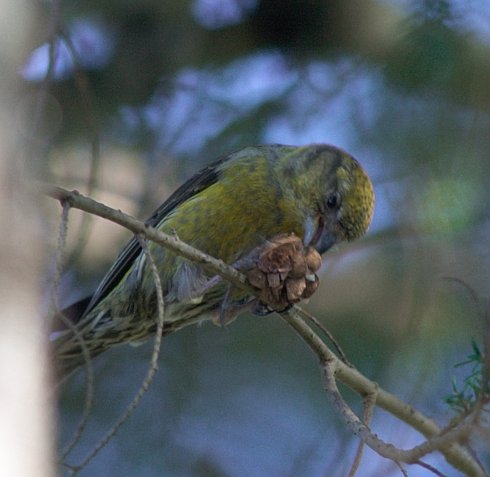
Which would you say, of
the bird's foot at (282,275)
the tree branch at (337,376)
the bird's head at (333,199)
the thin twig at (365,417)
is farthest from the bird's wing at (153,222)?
the thin twig at (365,417)

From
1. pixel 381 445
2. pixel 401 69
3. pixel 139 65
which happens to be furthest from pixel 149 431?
pixel 381 445

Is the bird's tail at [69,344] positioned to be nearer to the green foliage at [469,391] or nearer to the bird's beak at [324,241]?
the bird's beak at [324,241]

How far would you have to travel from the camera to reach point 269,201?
3.60m

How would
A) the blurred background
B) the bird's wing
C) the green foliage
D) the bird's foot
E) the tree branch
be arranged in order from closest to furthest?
the tree branch → the green foliage → the bird's foot → the bird's wing → the blurred background

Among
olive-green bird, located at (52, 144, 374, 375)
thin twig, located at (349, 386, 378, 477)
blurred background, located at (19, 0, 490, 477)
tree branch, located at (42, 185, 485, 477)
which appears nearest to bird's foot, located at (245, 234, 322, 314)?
tree branch, located at (42, 185, 485, 477)

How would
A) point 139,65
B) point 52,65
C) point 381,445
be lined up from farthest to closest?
point 139,65 < point 52,65 < point 381,445

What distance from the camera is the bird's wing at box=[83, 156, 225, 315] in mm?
3768

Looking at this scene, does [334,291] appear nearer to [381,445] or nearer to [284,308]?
[284,308]

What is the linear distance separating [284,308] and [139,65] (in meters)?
2.83

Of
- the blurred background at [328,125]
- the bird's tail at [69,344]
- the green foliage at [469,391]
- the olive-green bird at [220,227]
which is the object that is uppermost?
the blurred background at [328,125]

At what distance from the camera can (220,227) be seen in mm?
3520

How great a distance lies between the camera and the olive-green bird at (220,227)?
3.52 meters

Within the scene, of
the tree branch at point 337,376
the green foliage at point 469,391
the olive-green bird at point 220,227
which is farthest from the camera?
the olive-green bird at point 220,227

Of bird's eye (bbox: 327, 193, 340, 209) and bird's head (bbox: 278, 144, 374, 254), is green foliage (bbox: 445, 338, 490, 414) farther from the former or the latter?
bird's eye (bbox: 327, 193, 340, 209)
